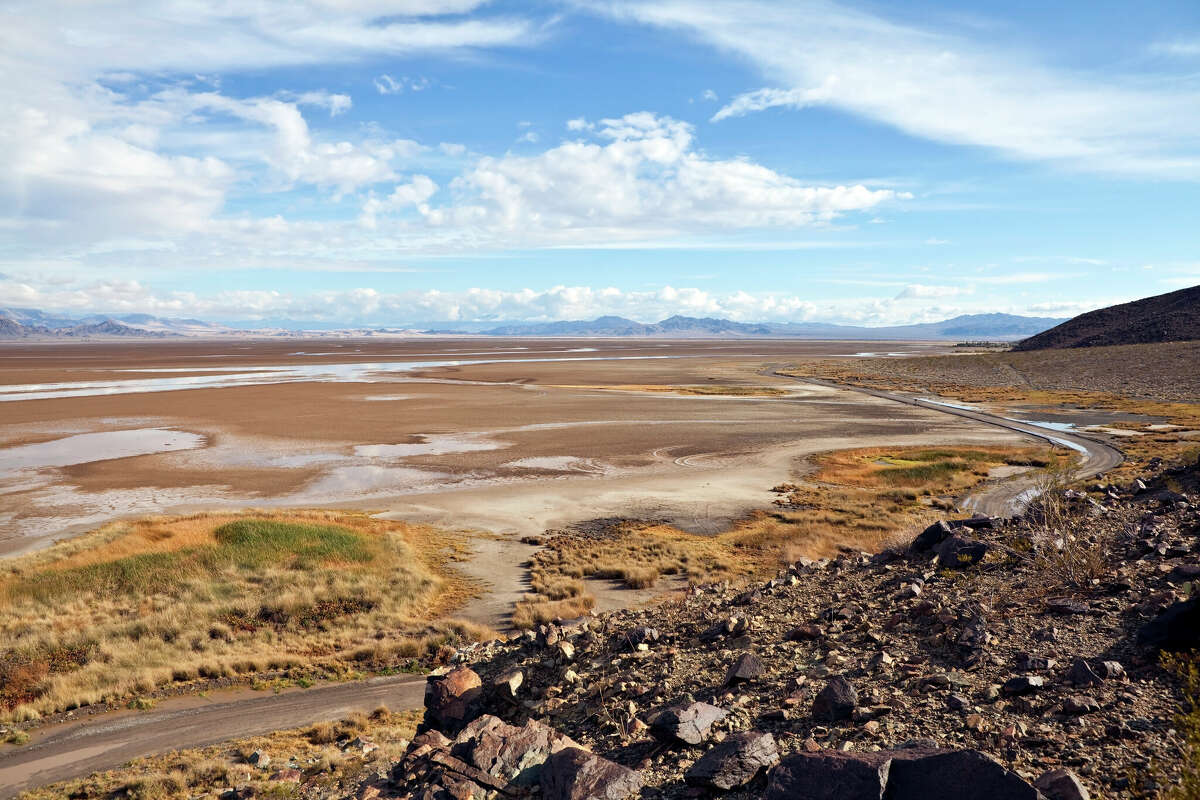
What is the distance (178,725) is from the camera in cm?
1363

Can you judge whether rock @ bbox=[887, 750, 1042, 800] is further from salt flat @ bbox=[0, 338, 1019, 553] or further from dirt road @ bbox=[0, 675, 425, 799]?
salt flat @ bbox=[0, 338, 1019, 553]

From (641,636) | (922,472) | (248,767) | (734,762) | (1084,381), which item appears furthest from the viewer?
(1084,381)

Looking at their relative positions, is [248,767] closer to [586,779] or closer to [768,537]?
[586,779]

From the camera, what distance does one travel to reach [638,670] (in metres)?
10.6

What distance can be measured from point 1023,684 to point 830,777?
3.36 metres

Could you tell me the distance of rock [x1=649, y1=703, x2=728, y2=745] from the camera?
7.82m

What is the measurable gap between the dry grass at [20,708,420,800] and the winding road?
54cm

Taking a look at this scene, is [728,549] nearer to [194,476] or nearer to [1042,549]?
[1042,549]

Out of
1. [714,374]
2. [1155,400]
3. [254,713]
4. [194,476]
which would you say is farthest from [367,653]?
[714,374]

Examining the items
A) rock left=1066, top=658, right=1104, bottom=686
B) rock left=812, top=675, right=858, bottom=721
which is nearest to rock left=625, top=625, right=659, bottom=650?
rock left=812, top=675, right=858, bottom=721

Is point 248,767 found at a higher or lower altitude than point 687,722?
lower

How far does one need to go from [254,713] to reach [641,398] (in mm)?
60469

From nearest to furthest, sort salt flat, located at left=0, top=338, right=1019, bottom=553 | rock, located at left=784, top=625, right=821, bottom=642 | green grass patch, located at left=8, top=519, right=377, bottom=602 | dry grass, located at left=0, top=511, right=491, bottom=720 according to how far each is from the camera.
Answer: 1. rock, located at left=784, top=625, right=821, bottom=642
2. dry grass, located at left=0, top=511, right=491, bottom=720
3. green grass patch, located at left=8, top=519, right=377, bottom=602
4. salt flat, located at left=0, top=338, right=1019, bottom=553

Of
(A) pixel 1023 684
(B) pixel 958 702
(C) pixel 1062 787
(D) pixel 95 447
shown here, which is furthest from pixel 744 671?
(D) pixel 95 447
